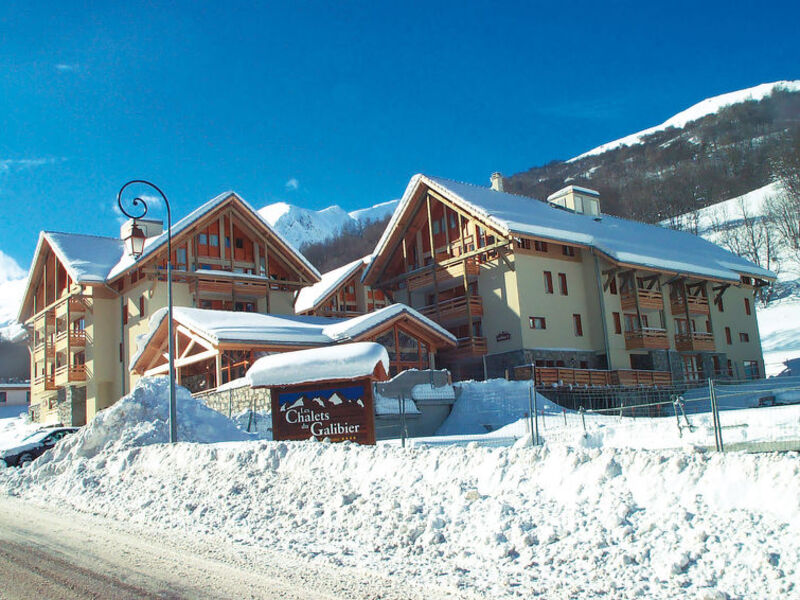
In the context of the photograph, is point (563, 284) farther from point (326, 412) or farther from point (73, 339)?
point (73, 339)

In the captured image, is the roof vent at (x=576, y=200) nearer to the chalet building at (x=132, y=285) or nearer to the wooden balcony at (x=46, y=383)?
the chalet building at (x=132, y=285)

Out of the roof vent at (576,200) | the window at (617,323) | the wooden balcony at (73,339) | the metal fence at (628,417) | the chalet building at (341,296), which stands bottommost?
the metal fence at (628,417)

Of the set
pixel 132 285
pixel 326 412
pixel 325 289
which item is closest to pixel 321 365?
pixel 326 412

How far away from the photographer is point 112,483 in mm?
14766

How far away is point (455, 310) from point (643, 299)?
32.9 feet

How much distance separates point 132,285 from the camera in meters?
40.1

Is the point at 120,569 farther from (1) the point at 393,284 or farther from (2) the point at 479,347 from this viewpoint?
(1) the point at 393,284

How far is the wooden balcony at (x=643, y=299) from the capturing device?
39.1 metres

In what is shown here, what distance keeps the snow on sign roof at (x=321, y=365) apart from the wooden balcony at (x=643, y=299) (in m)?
27.0

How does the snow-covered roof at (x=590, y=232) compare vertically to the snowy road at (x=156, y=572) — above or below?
above

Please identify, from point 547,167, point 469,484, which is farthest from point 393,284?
point 547,167

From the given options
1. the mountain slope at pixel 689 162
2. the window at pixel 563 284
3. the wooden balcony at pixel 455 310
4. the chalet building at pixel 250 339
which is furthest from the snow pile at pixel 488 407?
the mountain slope at pixel 689 162

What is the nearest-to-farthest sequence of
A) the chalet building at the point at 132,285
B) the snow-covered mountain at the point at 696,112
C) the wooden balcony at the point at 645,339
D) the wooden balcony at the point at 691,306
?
the wooden balcony at the point at 645,339 < the chalet building at the point at 132,285 < the wooden balcony at the point at 691,306 < the snow-covered mountain at the point at 696,112

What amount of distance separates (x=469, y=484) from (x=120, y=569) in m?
4.45
